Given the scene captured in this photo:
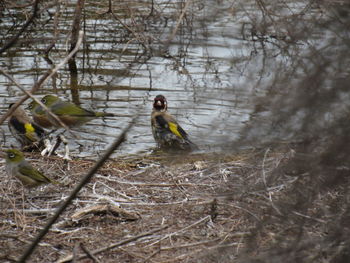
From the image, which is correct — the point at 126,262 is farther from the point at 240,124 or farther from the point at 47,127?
the point at 47,127

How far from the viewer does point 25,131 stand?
8.82 meters

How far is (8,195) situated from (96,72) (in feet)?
23.6

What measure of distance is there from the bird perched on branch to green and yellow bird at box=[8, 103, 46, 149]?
1.84 meters

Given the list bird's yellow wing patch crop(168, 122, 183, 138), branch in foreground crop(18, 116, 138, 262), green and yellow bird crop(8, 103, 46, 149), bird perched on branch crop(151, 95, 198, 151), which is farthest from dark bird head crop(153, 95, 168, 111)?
branch in foreground crop(18, 116, 138, 262)

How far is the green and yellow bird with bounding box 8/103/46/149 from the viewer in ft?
28.4

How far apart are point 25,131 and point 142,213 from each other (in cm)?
352

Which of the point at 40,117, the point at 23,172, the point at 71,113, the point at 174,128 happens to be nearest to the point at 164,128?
the point at 174,128

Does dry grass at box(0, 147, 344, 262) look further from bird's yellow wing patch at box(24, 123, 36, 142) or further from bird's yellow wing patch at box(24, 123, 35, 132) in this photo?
bird's yellow wing patch at box(24, 123, 35, 132)

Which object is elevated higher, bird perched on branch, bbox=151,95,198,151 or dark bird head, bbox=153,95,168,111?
dark bird head, bbox=153,95,168,111

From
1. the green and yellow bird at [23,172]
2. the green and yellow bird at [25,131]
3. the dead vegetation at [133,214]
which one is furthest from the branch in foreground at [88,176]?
the green and yellow bird at [25,131]

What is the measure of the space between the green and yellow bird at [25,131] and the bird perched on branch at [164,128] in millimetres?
1837

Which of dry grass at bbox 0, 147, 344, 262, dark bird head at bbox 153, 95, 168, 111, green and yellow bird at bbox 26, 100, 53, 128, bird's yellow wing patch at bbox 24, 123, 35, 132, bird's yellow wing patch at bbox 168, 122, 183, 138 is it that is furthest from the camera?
dark bird head at bbox 153, 95, 168, 111

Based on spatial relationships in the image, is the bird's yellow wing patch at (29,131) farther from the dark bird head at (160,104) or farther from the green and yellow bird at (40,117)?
the dark bird head at (160,104)

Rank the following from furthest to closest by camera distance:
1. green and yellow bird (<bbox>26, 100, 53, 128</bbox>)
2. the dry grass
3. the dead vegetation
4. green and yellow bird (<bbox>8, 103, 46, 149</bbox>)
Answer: green and yellow bird (<bbox>26, 100, 53, 128</bbox>) < green and yellow bird (<bbox>8, 103, 46, 149</bbox>) < the dead vegetation < the dry grass
